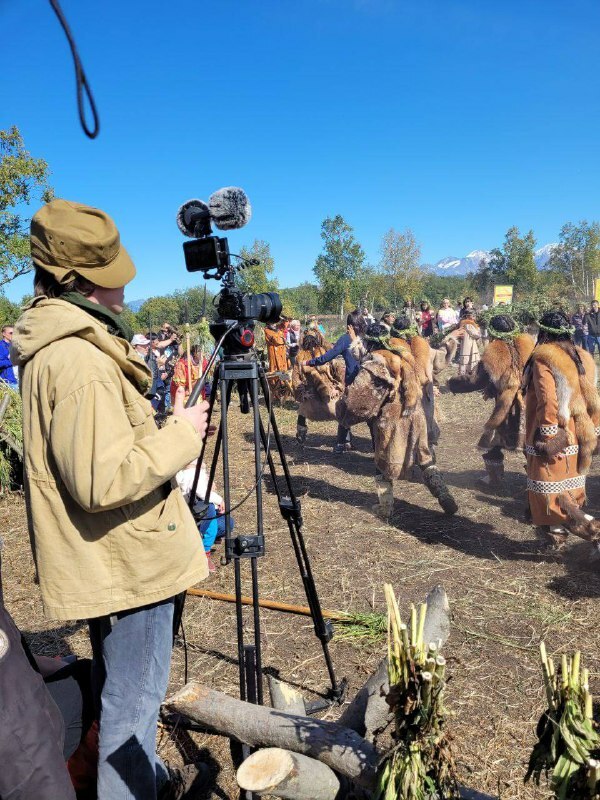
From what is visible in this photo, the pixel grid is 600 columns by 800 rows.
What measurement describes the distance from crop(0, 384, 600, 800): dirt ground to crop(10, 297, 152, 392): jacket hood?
1397mm

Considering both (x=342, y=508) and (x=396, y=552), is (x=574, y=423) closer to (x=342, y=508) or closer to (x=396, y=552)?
(x=396, y=552)

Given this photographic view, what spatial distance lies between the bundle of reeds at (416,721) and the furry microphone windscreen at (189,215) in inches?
70.5

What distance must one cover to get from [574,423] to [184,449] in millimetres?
3933

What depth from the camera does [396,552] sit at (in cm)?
515

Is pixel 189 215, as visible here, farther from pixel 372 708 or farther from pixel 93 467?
pixel 372 708

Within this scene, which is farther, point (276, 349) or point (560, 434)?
point (276, 349)

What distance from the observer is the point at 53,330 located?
1.62 m

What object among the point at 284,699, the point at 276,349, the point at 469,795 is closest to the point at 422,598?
the point at 284,699

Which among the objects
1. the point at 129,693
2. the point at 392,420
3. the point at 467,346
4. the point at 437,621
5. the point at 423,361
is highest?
the point at 467,346

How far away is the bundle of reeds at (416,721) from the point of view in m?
1.54

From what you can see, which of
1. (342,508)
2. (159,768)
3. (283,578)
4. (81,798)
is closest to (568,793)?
(159,768)

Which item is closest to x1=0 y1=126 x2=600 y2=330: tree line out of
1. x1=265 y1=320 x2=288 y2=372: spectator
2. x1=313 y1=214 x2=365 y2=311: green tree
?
x1=313 y1=214 x2=365 y2=311: green tree

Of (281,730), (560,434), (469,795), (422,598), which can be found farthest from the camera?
(560,434)

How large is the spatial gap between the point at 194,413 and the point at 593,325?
17.8m
